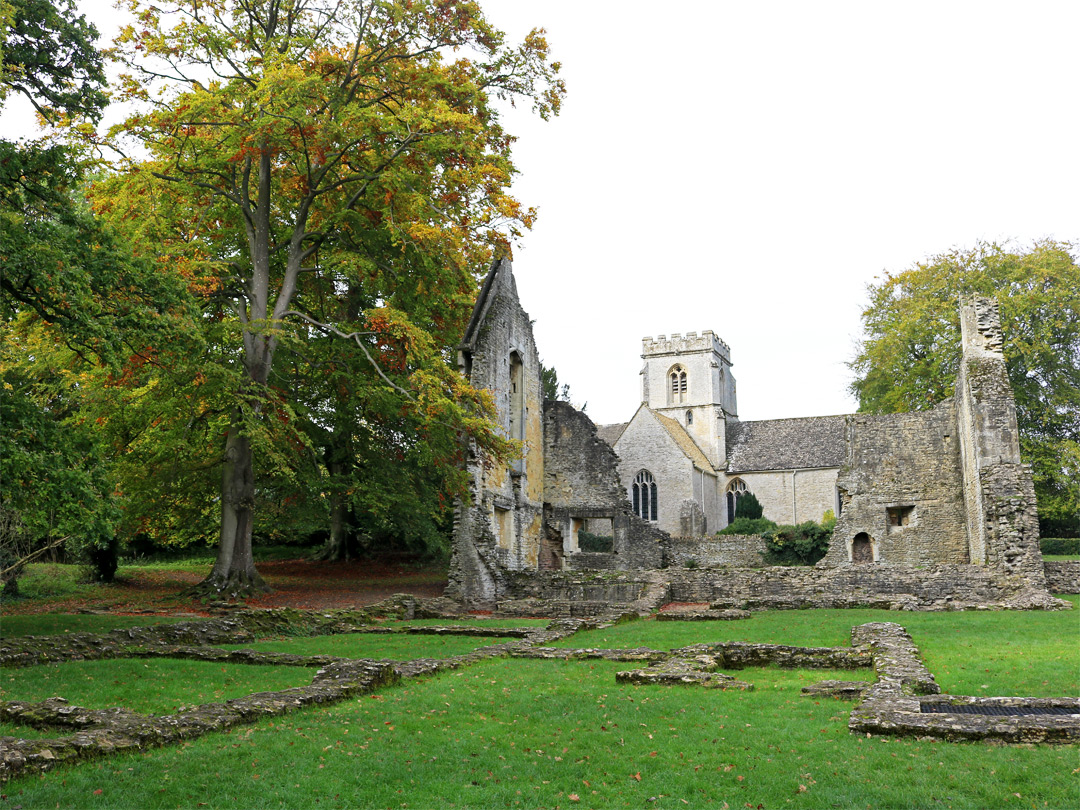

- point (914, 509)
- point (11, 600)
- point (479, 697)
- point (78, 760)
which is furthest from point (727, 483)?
point (78, 760)

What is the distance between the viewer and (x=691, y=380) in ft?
199

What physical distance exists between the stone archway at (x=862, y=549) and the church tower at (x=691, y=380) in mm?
24798

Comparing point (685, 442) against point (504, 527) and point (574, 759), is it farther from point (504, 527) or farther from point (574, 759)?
point (574, 759)

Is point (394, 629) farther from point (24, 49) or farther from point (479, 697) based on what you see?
point (24, 49)

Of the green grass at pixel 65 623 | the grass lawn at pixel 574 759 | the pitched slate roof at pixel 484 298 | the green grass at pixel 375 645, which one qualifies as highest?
the pitched slate roof at pixel 484 298

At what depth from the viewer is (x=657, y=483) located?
49.0 meters

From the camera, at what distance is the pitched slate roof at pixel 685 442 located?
1946 inches

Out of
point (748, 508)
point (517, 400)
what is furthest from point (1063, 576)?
point (748, 508)

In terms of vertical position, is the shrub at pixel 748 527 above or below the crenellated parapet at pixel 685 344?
below

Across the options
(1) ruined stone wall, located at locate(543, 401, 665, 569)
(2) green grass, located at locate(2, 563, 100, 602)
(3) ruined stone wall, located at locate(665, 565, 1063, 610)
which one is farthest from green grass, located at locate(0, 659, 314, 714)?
(1) ruined stone wall, located at locate(543, 401, 665, 569)

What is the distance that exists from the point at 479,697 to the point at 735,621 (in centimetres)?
1006

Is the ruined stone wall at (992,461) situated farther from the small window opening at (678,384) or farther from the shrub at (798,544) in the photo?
the small window opening at (678,384)

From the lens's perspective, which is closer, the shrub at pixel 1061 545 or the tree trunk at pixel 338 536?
the tree trunk at pixel 338 536

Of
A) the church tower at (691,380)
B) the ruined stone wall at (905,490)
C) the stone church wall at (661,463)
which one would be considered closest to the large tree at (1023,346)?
the ruined stone wall at (905,490)
